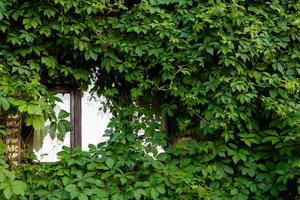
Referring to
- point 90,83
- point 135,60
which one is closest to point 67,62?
point 90,83

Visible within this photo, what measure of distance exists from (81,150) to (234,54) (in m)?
1.58

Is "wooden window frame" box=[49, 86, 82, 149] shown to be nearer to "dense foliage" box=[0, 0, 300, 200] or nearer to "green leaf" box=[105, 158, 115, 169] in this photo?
"dense foliage" box=[0, 0, 300, 200]

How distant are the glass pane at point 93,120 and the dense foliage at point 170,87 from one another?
127 millimetres

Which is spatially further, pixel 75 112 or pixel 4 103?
pixel 75 112

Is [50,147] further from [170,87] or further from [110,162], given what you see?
[170,87]

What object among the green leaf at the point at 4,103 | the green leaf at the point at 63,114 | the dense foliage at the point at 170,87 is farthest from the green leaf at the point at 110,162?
the green leaf at the point at 4,103

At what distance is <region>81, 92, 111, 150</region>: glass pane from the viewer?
13.8ft

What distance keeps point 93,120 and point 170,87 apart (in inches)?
31.9

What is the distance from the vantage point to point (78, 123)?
4.20 m

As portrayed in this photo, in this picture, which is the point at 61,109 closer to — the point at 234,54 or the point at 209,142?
the point at 209,142

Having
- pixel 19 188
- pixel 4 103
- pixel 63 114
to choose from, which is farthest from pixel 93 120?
pixel 19 188

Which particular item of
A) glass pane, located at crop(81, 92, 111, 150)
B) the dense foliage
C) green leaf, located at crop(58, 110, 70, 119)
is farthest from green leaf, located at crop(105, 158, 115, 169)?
green leaf, located at crop(58, 110, 70, 119)

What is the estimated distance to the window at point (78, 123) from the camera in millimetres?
4117

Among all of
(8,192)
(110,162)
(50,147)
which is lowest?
(8,192)
